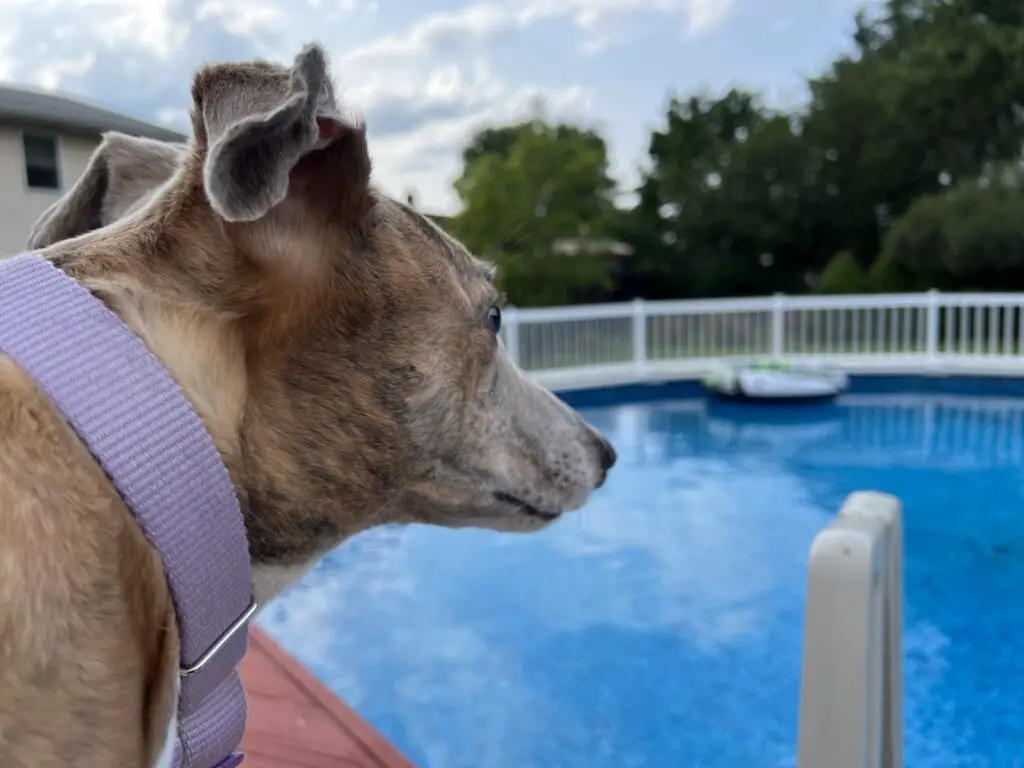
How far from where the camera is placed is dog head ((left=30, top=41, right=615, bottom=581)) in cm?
83

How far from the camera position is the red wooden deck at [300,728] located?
2.50 meters

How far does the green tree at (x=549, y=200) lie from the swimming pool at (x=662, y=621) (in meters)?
8.47

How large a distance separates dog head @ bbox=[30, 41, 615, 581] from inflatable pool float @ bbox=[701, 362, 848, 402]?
29.7 feet

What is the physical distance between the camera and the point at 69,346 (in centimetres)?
73

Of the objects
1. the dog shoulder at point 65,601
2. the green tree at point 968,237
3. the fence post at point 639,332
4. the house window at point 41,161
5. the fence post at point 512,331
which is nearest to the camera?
the dog shoulder at point 65,601

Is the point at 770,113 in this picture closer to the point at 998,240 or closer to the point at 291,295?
the point at 998,240

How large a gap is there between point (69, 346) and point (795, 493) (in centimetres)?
654

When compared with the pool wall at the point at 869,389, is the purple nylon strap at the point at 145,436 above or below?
above

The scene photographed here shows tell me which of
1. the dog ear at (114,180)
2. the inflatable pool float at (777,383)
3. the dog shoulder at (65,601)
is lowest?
the inflatable pool float at (777,383)

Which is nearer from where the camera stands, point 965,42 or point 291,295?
point 291,295

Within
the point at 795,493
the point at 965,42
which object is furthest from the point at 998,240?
the point at 795,493

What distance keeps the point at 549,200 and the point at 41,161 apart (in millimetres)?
8616

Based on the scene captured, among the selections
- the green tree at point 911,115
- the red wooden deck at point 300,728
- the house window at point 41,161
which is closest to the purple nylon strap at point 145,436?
the red wooden deck at point 300,728

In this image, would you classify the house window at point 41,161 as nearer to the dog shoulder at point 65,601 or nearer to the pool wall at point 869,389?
the pool wall at point 869,389
